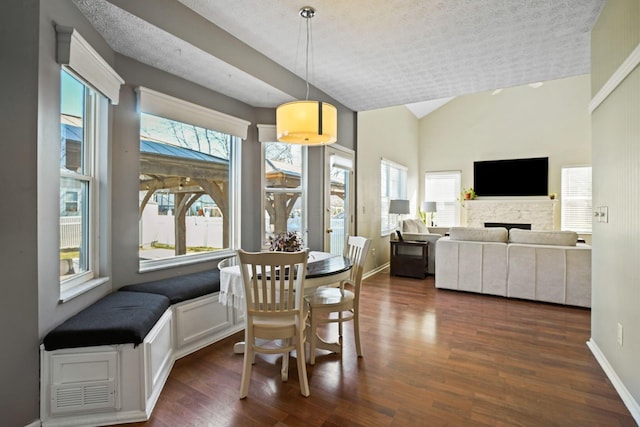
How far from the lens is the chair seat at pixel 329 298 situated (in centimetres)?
250

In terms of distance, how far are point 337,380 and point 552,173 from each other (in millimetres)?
7639

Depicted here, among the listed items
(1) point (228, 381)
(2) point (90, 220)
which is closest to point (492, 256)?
(1) point (228, 381)

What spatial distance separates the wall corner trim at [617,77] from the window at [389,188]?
13.1ft

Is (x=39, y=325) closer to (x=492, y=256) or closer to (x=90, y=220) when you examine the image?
(x=90, y=220)

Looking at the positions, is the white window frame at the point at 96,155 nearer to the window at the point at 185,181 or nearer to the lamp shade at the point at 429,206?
the window at the point at 185,181

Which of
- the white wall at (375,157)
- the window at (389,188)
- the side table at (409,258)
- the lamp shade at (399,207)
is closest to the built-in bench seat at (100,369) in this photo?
the white wall at (375,157)

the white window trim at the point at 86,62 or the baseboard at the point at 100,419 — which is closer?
the baseboard at the point at 100,419

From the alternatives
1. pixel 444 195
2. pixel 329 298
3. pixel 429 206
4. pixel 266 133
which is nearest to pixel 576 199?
pixel 444 195

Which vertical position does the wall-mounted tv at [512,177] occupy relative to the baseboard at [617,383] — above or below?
above

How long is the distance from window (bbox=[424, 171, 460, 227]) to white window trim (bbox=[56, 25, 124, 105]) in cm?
774

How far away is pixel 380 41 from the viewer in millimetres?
3035

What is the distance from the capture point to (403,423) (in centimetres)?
181

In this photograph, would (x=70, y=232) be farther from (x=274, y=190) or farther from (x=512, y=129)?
(x=512, y=129)

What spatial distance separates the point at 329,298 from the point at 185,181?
1916 mm
